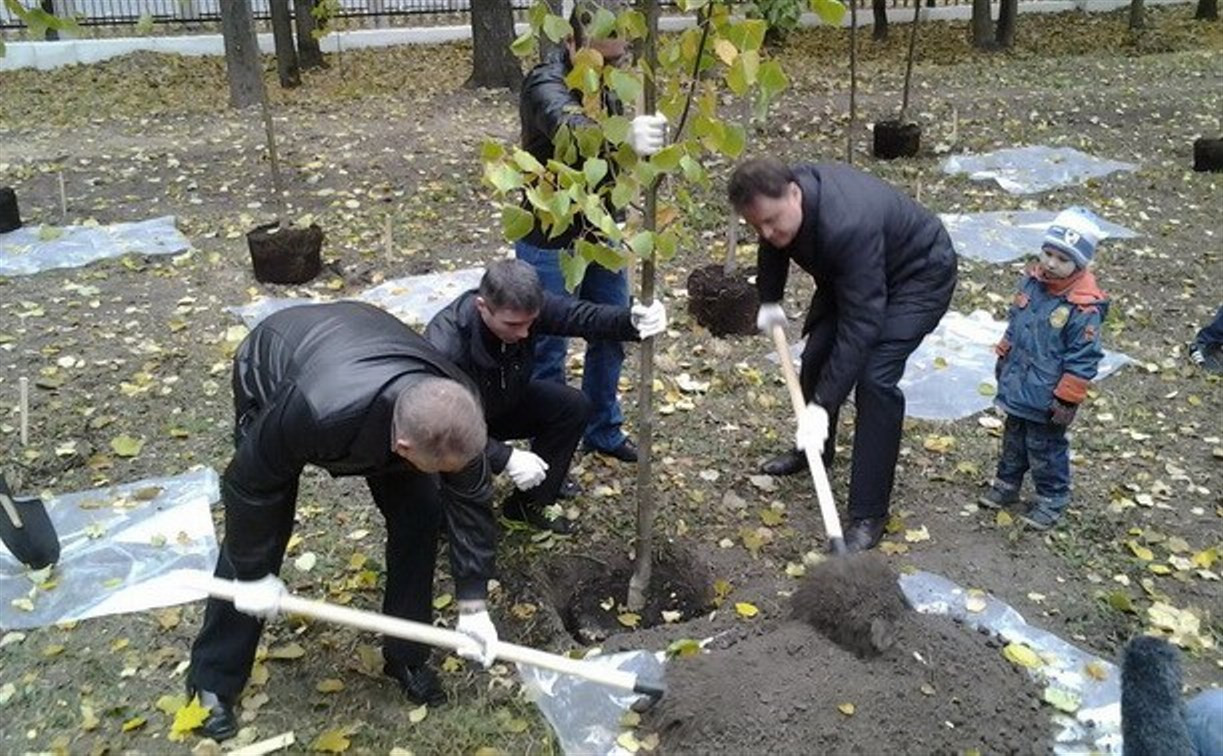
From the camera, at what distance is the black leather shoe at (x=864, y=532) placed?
387 centimetres

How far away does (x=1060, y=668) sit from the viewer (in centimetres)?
321

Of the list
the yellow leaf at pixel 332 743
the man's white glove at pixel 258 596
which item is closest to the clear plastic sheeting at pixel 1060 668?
the yellow leaf at pixel 332 743

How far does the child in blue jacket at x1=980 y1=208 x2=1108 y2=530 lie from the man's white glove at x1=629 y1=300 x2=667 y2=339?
56.8 inches

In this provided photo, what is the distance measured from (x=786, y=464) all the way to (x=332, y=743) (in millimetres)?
2269

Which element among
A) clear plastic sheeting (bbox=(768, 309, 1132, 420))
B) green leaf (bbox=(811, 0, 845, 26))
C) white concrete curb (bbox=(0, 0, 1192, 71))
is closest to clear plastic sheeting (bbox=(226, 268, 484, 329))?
clear plastic sheeting (bbox=(768, 309, 1132, 420))

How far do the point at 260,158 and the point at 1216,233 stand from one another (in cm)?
770

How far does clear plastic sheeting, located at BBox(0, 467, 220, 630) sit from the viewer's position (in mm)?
3504

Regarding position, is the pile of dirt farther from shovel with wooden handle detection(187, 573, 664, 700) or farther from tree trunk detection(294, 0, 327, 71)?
tree trunk detection(294, 0, 327, 71)

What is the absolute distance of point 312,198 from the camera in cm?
801

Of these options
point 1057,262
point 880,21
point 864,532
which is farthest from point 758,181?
point 880,21

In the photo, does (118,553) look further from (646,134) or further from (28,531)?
(646,134)

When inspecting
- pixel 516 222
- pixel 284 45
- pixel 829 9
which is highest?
pixel 829 9

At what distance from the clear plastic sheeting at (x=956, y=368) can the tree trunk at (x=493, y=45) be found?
24.5 ft

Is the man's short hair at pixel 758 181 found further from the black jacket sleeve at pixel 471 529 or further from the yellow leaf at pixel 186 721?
the yellow leaf at pixel 186 721
